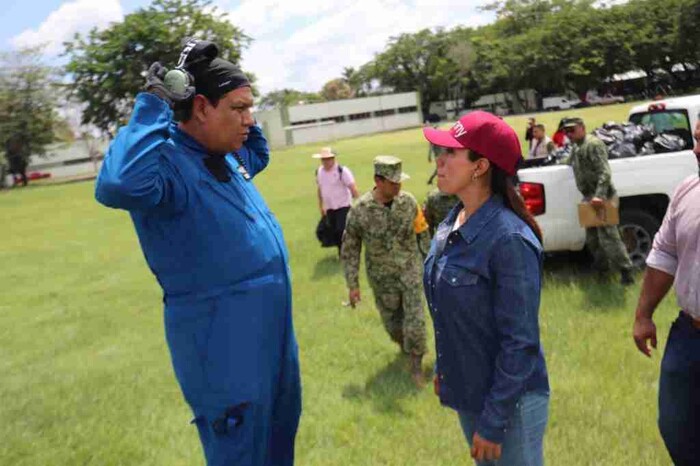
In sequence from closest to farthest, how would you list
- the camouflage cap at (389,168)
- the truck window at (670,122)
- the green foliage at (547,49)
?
the camouflage cap at (389,168) < the truck window at (670,122) < the green foliage at (547,49)

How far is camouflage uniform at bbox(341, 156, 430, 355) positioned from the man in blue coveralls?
2.53m

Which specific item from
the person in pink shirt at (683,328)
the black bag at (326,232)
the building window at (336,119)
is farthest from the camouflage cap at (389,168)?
the building window at (336,119)

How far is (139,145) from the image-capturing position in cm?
213

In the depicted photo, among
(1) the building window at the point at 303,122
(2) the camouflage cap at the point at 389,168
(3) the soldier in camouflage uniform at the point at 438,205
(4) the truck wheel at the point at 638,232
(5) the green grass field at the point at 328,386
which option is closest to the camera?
(5) the green grass field at the point at 328,386

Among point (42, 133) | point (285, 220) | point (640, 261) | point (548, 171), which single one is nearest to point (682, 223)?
point (548, 171)

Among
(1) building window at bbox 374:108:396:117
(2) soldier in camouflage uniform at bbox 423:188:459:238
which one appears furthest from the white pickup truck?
(1) building window at bbox 374:108:396:117

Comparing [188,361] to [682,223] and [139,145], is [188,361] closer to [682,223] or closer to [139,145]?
[139,145]

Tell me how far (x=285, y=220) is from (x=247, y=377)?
13.3m

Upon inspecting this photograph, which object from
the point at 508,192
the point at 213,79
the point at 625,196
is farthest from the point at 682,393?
the point at 625,196

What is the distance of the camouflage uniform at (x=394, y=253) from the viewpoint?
5.05m

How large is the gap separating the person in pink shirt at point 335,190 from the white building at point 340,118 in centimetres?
6346

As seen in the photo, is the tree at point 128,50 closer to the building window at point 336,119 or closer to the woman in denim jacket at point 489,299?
the building window at point 336,119

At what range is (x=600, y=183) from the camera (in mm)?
6527

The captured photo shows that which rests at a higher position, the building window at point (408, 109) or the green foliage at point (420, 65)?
the green foliage at point (420, 65)
